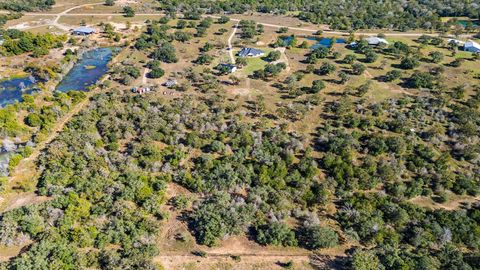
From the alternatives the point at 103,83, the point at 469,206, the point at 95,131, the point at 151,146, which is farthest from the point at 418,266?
the point at 103,83

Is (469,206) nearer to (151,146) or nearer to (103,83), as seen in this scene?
(151,146)

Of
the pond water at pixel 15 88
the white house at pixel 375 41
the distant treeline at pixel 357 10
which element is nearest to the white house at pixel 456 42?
the distant treeline at pixel 357 10

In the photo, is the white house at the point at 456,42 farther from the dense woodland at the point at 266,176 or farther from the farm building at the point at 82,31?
the farm building at the point at 82,31

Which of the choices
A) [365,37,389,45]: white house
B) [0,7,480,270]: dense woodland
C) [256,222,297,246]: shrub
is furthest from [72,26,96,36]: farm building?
[256,222,297,246]: shrub

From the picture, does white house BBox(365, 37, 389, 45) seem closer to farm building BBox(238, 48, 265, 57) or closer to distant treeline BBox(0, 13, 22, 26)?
farm building BBox(238, 48, 265, 57)

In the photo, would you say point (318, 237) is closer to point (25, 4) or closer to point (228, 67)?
point (228, 67)
